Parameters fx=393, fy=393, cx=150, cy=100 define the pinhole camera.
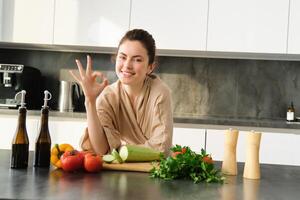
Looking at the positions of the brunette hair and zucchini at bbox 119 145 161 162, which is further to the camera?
the brunette hair

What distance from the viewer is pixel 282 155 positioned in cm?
288

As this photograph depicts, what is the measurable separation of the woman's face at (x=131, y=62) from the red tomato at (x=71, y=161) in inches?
21.8

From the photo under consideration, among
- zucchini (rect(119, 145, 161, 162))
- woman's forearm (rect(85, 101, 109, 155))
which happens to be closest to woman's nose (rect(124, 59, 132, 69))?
woman's forearm (rect(85, 101, 109, 155))

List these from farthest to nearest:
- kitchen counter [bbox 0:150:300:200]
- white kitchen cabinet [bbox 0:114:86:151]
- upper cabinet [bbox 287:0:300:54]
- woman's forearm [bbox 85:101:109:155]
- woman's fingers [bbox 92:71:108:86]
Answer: upper cabinet [bbox 287:0:300:54]
white kitchen cabinet [bbox 0:114:86:151]
woman's forearm [bbox 85:101:109:155]
woman's fingers [bbox 92:71:108:86]
kitchen counter [bbox 0:150:300:200]

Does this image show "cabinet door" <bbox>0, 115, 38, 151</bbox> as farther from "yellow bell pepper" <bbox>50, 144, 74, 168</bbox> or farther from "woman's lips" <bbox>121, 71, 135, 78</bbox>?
"yellow bell pepper" <bbox>50, 144, 74, 168</bbox>

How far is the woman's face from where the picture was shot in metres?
1.78

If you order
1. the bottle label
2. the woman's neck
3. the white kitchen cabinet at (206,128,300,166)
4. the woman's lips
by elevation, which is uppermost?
the woman's lips

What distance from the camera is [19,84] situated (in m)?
3.34

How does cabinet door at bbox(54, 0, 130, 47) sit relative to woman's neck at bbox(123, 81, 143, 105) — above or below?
above

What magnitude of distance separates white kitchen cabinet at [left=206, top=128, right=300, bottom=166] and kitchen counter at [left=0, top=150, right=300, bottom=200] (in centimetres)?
150

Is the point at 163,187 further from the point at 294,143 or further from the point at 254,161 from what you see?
the point at 294,143

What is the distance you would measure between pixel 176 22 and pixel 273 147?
4.14 ft

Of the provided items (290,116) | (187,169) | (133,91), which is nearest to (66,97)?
(133,91)

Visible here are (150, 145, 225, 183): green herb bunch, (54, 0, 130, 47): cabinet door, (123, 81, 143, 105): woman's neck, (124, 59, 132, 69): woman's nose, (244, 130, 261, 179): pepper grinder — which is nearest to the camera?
(150, 145, 225, 183): green herb bunch
